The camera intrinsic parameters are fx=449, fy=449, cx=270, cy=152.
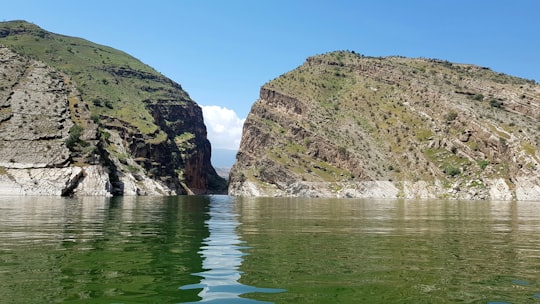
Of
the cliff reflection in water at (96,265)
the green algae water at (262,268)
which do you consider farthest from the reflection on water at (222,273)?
the cliff reflection in water at (96,265)

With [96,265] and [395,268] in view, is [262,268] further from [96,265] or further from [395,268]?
[96,265]

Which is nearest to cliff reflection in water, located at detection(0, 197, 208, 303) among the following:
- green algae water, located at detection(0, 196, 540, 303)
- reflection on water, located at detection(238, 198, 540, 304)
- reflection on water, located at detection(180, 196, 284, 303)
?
green algae water, located at detection(0, 196, 540, 303)

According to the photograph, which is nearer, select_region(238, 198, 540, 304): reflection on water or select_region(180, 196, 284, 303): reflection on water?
select_region(180, 196, 284, 303): reflection on water

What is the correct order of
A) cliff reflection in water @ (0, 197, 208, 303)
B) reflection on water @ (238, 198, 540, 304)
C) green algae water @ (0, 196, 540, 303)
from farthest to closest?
reflection on water @ (238, 198, 540, 304), green algae water @ (0, 196, 540, 303), cliff reflection in water @ (0, 197, 208, 303)

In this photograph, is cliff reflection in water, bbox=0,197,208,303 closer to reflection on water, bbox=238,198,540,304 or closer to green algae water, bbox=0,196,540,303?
green algae water, bbox=0,196,540,303

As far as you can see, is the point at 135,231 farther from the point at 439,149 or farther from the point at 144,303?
the point at 439,149

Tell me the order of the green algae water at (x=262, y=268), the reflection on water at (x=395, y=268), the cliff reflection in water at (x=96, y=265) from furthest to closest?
the reflection on water at (x=395, y=268)
the green algae water at (x=262, y=268)
the cliff reflection in water at (x=96, y=265)

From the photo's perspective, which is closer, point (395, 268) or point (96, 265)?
point (96, 265)

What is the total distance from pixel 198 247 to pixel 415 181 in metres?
168

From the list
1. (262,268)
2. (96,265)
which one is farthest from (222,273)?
(96,265)

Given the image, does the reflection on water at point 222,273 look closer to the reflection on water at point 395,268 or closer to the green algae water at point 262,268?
the green algae water at point 262,268

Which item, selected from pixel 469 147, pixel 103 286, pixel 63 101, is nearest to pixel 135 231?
pixel 103 286

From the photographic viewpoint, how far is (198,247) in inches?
869

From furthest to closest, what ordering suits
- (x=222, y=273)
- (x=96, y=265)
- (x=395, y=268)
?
(x=395, y=268)
(x=96, y=265)
(x=222, y=273)
